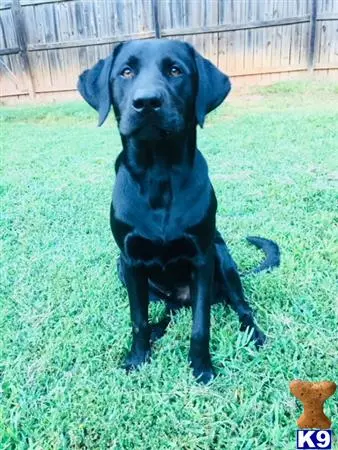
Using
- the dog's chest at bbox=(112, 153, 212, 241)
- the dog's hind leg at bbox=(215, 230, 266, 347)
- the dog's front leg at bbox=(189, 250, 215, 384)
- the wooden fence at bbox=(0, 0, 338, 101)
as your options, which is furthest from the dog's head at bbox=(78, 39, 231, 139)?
the wooden fence at bbox=(0, 0, 338, 101)

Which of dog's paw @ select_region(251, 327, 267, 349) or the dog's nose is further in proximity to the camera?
dog's paw @ select_region(251, 327, 267, 349)

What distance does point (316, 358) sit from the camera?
5.73 feet

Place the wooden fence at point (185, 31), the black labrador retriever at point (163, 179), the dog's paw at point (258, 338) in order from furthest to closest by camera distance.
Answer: the wooden fence at point (185, 31)
the dog's paw at point (258, 338)
the black labrador retriever at point (163, 179)

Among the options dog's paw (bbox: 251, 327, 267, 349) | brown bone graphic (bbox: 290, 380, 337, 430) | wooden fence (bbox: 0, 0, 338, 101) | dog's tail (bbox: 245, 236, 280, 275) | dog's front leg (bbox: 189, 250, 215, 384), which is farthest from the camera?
wooden fence (bbox: 0, 0, 338, 101)

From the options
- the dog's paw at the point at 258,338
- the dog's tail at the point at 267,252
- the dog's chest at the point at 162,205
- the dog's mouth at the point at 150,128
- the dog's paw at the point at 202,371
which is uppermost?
the dog's mouth at the point at 150,128

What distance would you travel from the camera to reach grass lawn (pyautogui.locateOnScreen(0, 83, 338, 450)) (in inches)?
58.6

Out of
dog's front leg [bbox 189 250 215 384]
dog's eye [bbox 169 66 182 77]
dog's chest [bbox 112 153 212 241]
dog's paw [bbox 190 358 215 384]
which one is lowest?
dog's paw [bbox 190 358 215 384]

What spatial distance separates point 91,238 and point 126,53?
156cm

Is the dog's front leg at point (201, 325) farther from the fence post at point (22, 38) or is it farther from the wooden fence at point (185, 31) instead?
the fence post at point (22, 38)

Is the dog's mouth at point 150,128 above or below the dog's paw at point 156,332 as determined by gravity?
above

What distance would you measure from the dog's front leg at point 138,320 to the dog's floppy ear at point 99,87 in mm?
649

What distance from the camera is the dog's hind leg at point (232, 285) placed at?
1.97m

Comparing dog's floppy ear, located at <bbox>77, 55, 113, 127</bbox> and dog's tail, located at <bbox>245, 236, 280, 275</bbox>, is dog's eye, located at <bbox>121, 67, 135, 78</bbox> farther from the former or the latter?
dog's tail, located at <bbox>245, 236, 280, 275</bbox>

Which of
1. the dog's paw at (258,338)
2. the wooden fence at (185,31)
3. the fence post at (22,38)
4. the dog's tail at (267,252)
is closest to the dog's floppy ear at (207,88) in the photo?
the dog's paw at (258,338)
